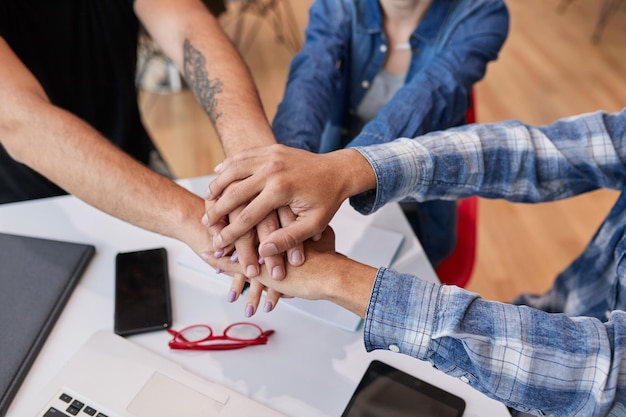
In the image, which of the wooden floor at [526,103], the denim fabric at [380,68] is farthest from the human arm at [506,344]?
the wooden floor at [526,103]

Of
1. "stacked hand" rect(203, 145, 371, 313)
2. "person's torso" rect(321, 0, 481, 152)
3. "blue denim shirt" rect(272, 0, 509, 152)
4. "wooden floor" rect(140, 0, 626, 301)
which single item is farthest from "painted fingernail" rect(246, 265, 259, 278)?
"wooden floor" rect(140, 0, 626, 301)

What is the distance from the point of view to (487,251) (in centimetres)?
213

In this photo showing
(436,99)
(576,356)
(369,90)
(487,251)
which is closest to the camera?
(576,356)

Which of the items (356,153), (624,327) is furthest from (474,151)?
(624,327)

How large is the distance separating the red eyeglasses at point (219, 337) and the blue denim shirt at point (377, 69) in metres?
0.39

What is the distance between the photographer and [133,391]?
72cm

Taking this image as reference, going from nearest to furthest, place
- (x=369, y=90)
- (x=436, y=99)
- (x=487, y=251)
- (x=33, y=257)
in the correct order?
(x=33, y=257) → (x=436, y=99) → (x=369, y=90) → (x=487, y=251)

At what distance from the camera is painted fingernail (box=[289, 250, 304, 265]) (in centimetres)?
81

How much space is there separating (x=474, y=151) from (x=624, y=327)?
0.36 meters

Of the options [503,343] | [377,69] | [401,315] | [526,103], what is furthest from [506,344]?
[526,103]

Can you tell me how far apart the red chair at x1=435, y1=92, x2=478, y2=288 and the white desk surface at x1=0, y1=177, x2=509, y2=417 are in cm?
48

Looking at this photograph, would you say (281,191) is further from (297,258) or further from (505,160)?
(505,160)

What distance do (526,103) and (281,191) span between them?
252 centimetres

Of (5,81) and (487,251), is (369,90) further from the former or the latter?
(487,251)
